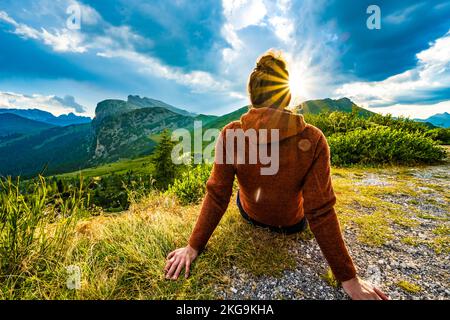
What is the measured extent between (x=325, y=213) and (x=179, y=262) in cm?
160

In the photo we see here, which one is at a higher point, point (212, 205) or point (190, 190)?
point (212, 205)

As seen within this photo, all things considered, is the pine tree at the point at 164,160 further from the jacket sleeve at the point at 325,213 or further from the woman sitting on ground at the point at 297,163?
the jacket sleeve at the point at 325,213

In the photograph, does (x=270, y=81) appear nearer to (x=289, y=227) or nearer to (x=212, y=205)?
(x=212, y=205)

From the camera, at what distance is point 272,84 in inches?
81.2

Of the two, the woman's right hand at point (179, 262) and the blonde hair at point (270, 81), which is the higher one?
the blonde hair at point (270, 81)

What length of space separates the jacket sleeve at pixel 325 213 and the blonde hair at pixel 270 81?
516 millimetres

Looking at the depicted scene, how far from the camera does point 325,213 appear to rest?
2.05 meters

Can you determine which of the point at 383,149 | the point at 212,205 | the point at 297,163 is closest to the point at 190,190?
the point at 212,205

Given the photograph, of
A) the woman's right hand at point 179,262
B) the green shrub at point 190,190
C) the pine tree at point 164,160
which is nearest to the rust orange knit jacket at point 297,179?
the woman's right hand at point 179,262

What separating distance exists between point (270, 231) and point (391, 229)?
2138mm

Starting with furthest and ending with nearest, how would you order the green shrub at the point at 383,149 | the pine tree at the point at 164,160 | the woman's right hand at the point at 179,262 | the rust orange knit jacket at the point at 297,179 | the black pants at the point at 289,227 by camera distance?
the pine tree at the point at 164,160 < the green shrub at the point at 383,149 < the black pants at the point at 289,227 < the woman's right hand at the point at 179,262 < the rust orange knit jacket at the point at 297,179

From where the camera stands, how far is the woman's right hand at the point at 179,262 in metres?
2.51
